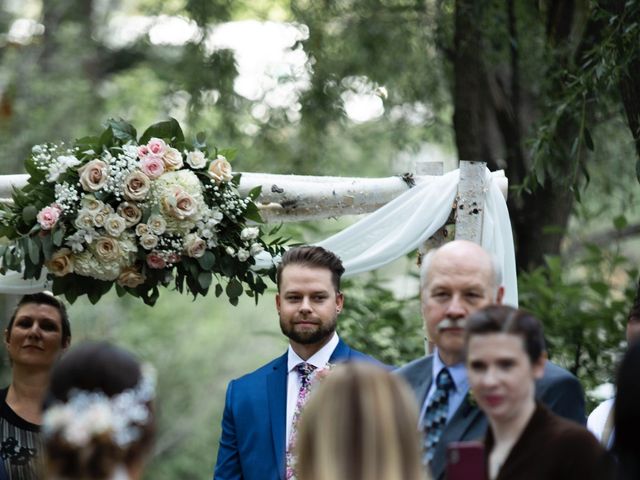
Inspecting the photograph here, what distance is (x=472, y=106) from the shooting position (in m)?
10.9

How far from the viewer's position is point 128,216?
20.9 feet

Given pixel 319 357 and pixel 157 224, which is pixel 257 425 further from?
pixel 157 224

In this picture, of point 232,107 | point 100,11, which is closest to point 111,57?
point 100,11

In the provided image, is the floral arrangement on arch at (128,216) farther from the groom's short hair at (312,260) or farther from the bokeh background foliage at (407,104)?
the bokeh background foliage at (407,104)

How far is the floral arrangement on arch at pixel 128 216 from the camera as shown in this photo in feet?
20.9

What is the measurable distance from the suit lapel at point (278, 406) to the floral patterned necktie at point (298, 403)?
0.04 meters

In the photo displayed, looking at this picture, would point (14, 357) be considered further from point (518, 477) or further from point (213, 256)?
point (518, 477)

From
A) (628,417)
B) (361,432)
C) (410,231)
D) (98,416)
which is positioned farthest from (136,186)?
(628,417)

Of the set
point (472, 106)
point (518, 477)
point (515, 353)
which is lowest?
point (518, 477)

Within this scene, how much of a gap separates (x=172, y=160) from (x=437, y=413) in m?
2.38

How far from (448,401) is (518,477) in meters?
0.72

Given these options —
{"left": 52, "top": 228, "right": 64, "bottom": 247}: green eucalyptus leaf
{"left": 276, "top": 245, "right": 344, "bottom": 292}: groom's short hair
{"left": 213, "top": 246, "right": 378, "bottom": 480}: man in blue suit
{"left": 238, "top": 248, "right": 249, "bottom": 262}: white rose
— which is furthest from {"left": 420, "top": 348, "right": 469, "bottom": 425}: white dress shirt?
{"left": 52, "top": 228, "right": 64, "bottom": 247}: green eucalyptus leaf

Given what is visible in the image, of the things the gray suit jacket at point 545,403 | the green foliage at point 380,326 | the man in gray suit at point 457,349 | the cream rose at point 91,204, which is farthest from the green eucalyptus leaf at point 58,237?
the green foliage at point 380,326

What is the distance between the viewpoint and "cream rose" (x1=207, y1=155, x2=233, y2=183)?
6.61m
